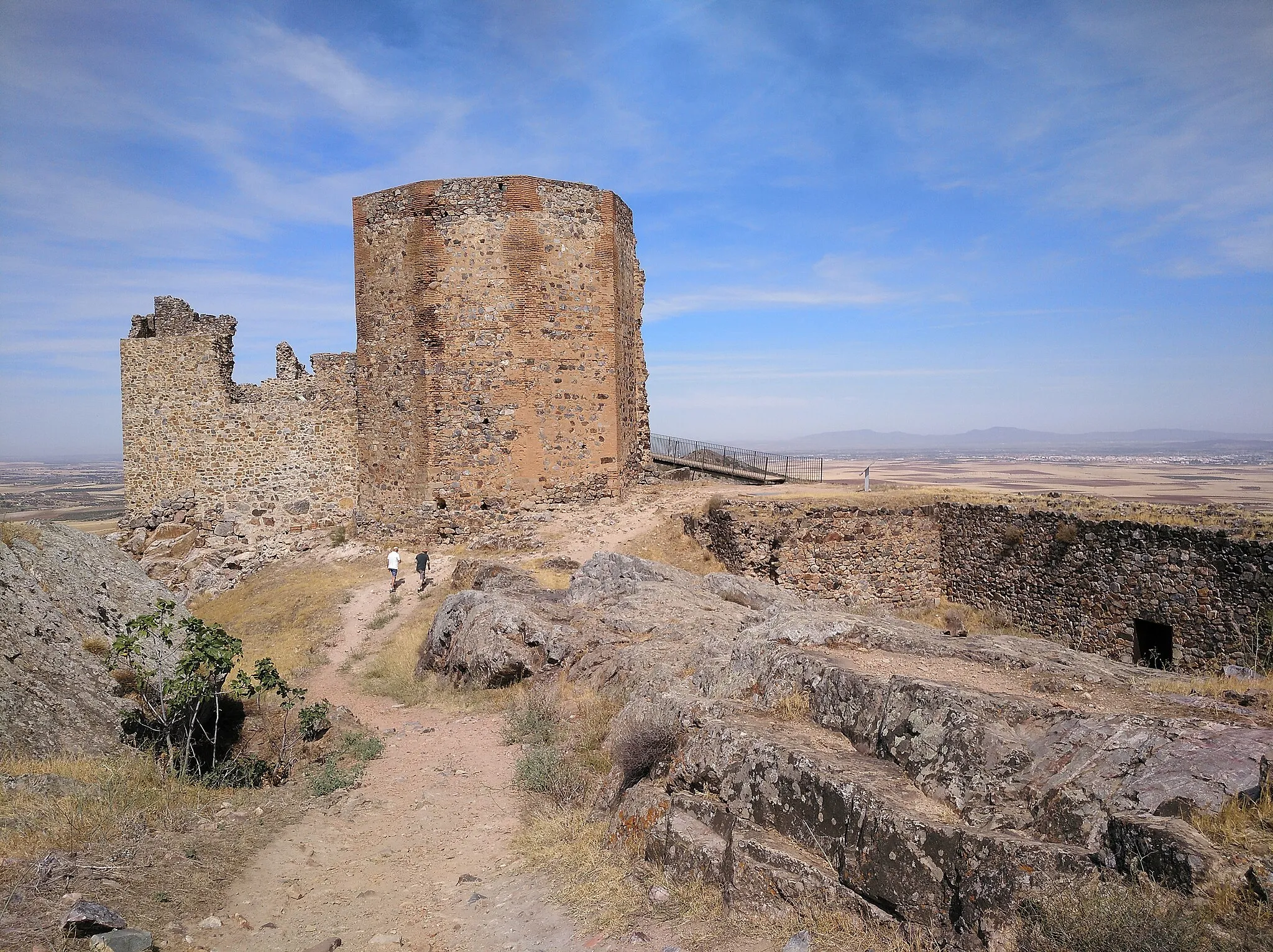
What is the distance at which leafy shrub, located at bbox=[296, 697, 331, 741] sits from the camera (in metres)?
9.10

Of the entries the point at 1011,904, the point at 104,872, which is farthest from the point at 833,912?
the point at 104,872

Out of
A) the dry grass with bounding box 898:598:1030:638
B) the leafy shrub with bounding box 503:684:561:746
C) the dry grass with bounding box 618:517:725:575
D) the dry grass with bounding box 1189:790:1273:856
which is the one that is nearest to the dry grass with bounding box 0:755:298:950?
the leafy shrub with bounding box 503:684:561:746

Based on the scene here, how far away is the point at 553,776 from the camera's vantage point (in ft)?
25.5

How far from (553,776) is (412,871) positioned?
175 centimetres

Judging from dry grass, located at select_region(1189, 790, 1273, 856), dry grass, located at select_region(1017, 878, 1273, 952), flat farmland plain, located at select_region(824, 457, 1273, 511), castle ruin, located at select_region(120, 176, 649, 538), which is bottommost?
dry grass, located at select_region(1017, 878, 1273, 952)

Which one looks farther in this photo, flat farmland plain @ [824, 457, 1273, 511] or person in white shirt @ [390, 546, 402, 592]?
flat farmland plain @ [824, 457, 1273, 511]

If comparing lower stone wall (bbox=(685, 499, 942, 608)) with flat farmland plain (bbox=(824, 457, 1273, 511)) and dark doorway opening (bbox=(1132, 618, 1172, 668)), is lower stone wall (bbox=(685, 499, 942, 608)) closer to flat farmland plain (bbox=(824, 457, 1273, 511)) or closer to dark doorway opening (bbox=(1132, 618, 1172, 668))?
flat farmland plain (bbox=(824, 457, 1273, 511))

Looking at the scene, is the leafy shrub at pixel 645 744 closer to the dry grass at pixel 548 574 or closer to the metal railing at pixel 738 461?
the dry grass at pixel 548 574

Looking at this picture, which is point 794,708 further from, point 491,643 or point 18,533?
point 18,533

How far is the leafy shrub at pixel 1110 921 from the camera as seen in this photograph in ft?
10.5

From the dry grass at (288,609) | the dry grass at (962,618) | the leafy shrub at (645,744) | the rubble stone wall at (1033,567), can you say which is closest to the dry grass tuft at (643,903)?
the leafy shrub at (645,744)

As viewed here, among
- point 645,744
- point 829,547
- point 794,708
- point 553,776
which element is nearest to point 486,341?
point 829,547

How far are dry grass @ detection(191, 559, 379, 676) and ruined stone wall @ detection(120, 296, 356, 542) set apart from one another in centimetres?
244

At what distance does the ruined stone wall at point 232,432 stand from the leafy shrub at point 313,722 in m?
12.1
